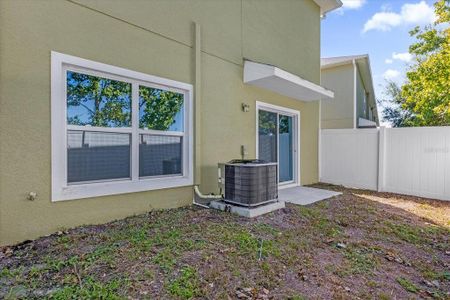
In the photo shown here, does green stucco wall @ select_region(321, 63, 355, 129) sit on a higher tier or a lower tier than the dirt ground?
higher

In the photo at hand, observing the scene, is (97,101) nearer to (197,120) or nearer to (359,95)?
(197,120)

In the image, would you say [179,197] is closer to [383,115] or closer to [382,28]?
[382,28]

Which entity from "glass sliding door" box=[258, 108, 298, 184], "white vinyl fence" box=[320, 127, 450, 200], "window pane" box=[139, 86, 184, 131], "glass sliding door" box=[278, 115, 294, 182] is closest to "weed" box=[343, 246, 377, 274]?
"window pane" box=[139, 86, 184, 131]

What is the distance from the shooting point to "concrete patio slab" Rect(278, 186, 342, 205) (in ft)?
21.4

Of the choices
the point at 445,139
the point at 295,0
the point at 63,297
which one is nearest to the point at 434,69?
the point at 445,139

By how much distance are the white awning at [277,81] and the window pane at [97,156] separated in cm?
348

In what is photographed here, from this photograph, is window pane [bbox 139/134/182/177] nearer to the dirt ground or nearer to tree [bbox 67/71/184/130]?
tree [bbox 67/71/184/130]

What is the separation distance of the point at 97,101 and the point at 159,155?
142 centimetres

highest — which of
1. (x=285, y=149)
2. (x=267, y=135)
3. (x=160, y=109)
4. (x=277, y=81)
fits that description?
(x=277, y=81)

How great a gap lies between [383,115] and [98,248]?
26.9m

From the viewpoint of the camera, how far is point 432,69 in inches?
394

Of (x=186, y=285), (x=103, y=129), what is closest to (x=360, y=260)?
(x=186, y=285)

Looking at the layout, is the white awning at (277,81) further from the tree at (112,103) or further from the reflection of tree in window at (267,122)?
the tree at (112,103)

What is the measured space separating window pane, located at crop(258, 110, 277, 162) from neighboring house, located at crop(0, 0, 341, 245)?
0.06m
